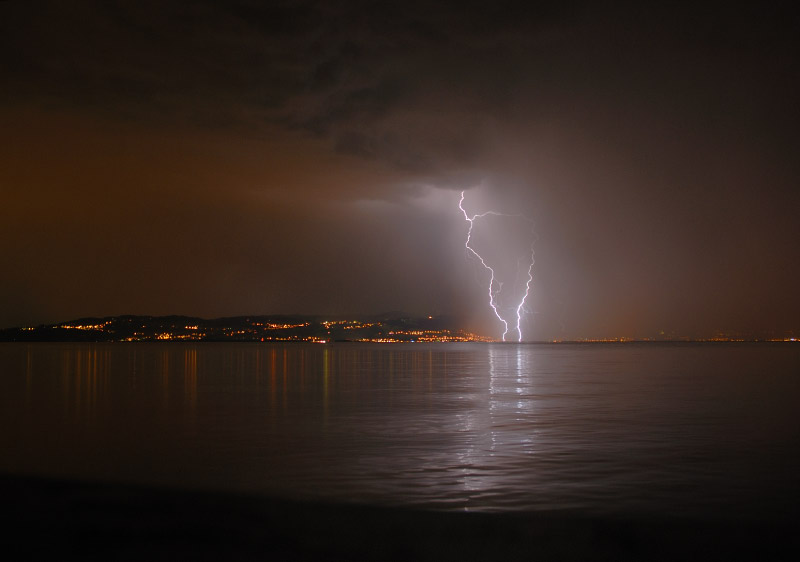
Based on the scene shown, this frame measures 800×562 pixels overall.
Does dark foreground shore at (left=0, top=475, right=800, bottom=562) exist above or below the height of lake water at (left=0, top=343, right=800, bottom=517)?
above

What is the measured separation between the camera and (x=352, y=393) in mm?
32250

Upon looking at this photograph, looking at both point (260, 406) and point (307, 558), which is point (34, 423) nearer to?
point (260, 406)

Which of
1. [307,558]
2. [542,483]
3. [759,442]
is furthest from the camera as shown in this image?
[759,442]

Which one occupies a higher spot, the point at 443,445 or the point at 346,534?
the point at 346,534

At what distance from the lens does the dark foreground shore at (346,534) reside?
838 centimetres

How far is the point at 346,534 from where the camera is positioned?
29.9ft

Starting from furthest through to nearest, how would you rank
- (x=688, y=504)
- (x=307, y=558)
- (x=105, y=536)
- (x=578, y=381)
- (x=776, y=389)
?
(x=578, y=381) < (x=776, y=389) < (x=688, y=504) < (x=105, y=536) < (x=307, y=558)

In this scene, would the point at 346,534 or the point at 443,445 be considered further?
the point at 443,445

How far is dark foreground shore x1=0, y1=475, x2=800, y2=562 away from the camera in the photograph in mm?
8375

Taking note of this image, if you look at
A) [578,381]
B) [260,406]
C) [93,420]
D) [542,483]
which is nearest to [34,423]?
[93,420]

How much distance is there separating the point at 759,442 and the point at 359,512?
38.0ft

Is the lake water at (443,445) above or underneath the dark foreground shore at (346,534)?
underneath

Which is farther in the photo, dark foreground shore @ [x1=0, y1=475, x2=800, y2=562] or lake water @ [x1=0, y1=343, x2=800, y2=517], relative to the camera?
lake water @ [x1=0, y1=343, x2=800, y2=517]

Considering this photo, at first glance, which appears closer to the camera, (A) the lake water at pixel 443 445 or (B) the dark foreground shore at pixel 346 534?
(B) the dark foreground shore at pixel 346 534
